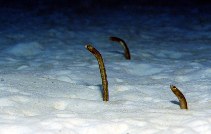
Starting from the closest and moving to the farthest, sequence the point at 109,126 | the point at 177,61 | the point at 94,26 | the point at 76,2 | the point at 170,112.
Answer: the point at 109,126
the point at 170,112
the point at 177,61
the point at 94,26
the point at 76,2

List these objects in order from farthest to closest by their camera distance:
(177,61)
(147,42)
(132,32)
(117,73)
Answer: (132,32), (147,42), (177,61), (117,73)

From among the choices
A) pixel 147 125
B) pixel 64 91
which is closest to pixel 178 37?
pixel 64 91

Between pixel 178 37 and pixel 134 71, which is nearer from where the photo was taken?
pixel 134 71

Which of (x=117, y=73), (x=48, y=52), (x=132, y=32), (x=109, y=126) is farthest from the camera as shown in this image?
(x=132, y=32)

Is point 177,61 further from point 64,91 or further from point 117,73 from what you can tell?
point 64,91

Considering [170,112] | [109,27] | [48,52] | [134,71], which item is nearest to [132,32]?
[109,27]

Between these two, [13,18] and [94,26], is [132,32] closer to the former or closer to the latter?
[94,26]
